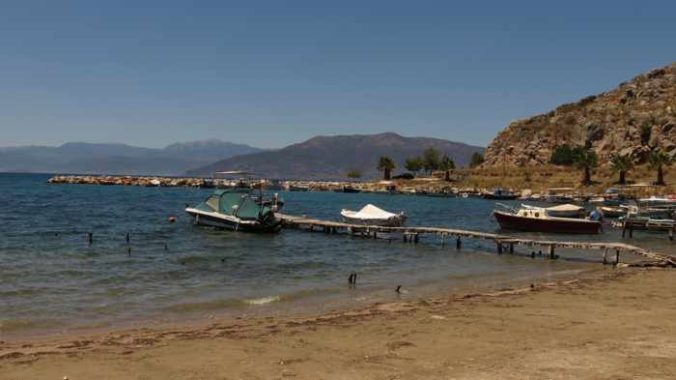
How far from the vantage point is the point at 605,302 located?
22.9 meters

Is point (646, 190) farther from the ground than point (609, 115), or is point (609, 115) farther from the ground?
point (609, 115)

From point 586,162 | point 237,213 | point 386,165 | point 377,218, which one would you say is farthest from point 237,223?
point 386,165

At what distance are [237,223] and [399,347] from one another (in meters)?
41.7

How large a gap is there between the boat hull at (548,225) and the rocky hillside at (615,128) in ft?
323

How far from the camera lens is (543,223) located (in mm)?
59562

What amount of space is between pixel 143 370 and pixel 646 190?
376 ft

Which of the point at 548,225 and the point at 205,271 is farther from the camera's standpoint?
the point at 548,225

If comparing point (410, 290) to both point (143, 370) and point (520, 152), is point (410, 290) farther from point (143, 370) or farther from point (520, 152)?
point (520, 152)

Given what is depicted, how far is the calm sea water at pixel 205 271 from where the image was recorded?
23.2m

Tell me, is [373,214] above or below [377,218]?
above

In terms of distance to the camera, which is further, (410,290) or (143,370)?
(410,290)

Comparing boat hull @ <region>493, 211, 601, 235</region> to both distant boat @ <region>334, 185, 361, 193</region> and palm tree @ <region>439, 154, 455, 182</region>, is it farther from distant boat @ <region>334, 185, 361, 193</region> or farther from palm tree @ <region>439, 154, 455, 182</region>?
palm tree @ <region>439, 154, 455, 182</region>

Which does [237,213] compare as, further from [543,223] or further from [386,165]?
[386,165]

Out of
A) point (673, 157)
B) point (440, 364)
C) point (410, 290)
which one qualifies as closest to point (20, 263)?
point (410, 290)
